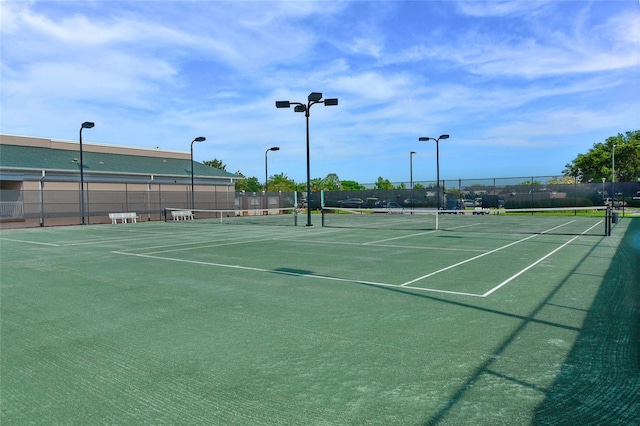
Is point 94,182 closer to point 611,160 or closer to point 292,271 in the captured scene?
point 292,271

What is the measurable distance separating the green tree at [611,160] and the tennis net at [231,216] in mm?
37769

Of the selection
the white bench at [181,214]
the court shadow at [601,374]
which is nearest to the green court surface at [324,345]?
the court shadow at [601,374]

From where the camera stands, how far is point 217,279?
8891 mm

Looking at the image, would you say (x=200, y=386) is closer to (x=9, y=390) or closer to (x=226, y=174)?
(x=9, y=390)

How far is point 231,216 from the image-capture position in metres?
42.4

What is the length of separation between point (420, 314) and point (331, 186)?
87.7m

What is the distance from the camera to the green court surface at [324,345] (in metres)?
3.42

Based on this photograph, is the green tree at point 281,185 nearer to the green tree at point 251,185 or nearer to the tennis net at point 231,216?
the green tree at point 251,185

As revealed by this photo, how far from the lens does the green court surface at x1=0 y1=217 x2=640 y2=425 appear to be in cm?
342

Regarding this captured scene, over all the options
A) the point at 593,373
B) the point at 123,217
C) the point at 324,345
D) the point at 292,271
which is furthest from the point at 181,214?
the point at 593,373

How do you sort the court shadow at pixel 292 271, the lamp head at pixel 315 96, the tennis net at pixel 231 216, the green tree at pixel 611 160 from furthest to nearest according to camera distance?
the green tree at pixel 611 160 → the tennis net at pixel 231 216 → the lamp head at pixel 315 96 → the court shadow at pixel 292 271

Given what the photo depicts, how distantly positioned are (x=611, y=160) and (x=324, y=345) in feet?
218

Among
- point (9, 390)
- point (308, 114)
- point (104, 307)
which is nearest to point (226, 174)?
point (308, 114)

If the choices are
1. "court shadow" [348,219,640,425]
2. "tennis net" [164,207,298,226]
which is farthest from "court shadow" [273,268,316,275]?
"tennis net" [164,207,298,226]
